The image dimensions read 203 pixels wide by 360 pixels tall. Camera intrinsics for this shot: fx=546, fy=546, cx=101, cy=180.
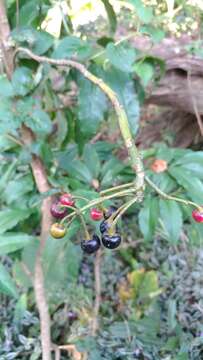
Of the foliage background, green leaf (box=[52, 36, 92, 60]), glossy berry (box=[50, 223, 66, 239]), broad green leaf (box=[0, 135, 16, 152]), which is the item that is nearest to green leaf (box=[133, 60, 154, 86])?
the foliage background

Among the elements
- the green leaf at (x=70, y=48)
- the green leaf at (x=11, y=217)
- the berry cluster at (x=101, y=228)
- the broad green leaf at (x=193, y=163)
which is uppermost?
the green leaf at (x=70, y=48)

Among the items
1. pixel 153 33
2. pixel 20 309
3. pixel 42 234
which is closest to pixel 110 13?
pixel 153 33

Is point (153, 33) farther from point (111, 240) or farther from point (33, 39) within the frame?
point (111, 240)

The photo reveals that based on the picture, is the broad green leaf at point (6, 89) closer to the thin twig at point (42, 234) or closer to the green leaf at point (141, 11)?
the thin twig at point (42, 234)

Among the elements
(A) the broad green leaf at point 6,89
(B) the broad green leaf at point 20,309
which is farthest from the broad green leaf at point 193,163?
(B) the broad green leaf at point 20,309

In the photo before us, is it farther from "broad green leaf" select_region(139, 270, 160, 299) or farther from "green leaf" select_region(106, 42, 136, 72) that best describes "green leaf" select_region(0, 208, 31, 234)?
"broad green leaf" select_region(139, 270, 160, 299)

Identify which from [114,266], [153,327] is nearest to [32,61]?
[153,327]
